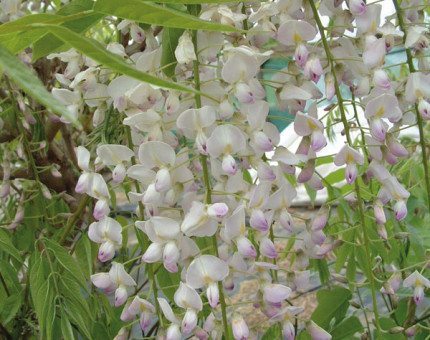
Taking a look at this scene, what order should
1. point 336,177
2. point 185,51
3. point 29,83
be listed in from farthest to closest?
point 336,177 → point 185,51 → point 29,83

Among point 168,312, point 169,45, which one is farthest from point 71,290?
point 169,45

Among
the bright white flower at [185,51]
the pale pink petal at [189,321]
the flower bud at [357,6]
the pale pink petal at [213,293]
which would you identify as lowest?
the pale pink petal at [189,321]

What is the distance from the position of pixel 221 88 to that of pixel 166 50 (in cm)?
5

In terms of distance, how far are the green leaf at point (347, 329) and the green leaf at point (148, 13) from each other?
1.32 feet

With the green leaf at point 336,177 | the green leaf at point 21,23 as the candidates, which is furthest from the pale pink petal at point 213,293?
the green leaf at point 336,177

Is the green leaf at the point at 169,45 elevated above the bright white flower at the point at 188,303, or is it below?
above

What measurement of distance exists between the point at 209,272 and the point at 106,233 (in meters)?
0.11

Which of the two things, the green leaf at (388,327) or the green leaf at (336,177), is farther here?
the green leaf at (336,177)


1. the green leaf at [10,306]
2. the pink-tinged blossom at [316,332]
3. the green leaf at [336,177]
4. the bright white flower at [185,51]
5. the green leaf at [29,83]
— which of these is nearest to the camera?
the green leaf at [29,83]

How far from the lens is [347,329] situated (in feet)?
1.90

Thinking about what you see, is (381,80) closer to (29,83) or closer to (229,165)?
(229,165)

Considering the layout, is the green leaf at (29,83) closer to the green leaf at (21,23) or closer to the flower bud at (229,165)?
the green leaf at (21,23)

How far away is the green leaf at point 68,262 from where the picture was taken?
1.66 feet

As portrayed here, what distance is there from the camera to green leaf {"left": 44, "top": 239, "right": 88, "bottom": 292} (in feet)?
1.66
